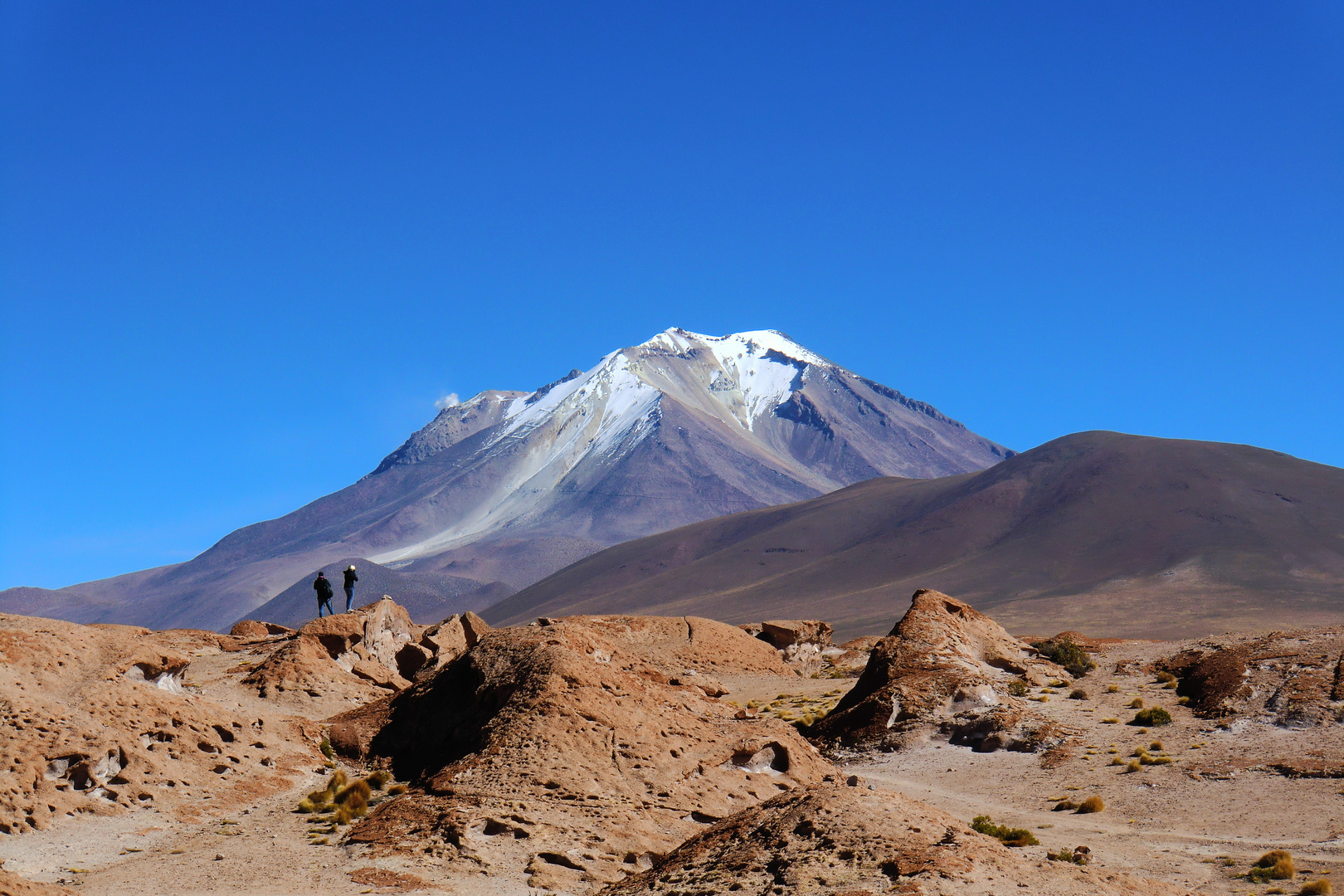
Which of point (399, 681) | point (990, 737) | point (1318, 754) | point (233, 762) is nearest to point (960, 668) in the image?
point (990, 737)

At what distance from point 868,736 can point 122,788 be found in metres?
13.6

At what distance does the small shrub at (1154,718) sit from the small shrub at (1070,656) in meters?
4.93

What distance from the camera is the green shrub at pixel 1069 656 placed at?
98.9ft

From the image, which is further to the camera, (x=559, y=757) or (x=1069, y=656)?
(x=1069, y=656)

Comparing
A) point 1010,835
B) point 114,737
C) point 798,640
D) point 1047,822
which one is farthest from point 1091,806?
point 798,640

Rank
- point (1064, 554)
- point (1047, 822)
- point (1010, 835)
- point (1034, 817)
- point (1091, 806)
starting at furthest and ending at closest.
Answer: point (1064, 554) → point (1091, 806) → point (1034, 817) → point (1047, 822) → point (1010, 835)

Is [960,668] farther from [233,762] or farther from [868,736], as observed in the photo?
[233,762]

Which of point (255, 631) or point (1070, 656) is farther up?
point (255, 631)

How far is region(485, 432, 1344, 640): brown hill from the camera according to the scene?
114125 mm

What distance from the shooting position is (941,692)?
82.2 feet

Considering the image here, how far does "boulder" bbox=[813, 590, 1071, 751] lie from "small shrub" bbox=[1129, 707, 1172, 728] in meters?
1.92

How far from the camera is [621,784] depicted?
17.6 meters

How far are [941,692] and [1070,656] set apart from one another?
764cm

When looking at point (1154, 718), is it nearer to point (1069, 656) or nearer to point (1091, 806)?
point (1091, 806)
